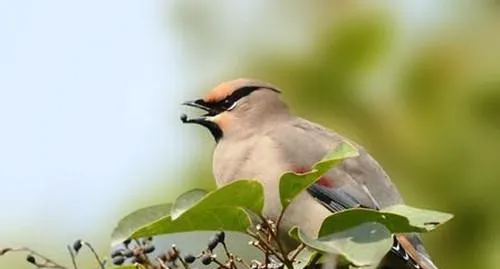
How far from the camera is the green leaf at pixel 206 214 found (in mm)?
2238

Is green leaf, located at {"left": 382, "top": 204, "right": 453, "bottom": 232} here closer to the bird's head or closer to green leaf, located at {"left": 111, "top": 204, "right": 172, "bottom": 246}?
green leaf, located at {"left": 111, "top": 204, "right": 172, "bottom": 246}

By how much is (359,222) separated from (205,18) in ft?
11.9

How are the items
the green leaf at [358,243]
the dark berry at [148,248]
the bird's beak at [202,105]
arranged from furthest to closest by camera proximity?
the bird's beak at [202,105]
the dark berry at [148,248]
the green leaf at [358,243]

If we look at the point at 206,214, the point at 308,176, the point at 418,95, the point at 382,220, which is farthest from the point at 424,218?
the point at 418,95

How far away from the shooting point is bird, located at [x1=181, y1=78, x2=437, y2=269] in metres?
3.61

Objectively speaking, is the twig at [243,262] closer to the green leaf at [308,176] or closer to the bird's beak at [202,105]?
the green leaf at [308,176]

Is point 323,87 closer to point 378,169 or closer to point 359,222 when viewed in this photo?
point 378,169

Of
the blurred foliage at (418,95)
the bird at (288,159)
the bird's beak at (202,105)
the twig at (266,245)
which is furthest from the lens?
the blurred foliage at (418,95)

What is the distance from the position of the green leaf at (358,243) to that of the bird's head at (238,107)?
5.95 ft

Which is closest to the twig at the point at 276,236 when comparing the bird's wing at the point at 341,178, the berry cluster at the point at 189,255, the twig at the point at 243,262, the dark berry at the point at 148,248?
the berry cluster at the point at 189,255

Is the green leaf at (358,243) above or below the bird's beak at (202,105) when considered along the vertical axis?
above

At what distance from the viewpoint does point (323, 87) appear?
207 inches

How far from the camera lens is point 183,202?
2256mm

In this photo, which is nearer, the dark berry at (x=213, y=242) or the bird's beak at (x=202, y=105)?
the dark berry at (x=213, y=242)
